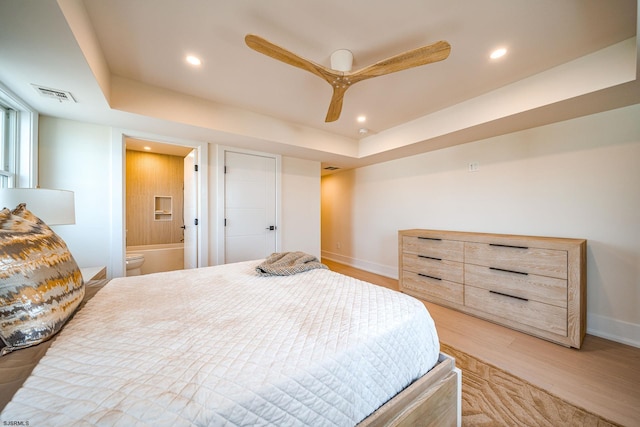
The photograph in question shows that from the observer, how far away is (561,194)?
239cm

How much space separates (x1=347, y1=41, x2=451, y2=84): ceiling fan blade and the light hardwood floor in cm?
228

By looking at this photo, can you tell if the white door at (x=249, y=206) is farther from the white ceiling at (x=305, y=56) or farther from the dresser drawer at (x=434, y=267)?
the dresser drawer at (x=434, y=267)

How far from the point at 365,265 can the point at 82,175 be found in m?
4.24

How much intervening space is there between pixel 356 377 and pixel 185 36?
2323mm

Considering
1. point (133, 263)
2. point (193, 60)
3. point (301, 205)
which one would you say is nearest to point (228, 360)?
point (193, 60)

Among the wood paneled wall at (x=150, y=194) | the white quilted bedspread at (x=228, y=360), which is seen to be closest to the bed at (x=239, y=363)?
the white quilted bedspread at (x=228, y=360)

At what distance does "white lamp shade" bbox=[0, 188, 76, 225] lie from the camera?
1.51 metres

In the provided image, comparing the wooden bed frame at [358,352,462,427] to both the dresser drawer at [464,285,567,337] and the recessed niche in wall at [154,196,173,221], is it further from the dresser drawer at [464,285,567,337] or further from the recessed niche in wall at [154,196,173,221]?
the recessed niche in wall at [154,196,173,221]

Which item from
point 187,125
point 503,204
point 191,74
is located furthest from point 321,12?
point 503,204

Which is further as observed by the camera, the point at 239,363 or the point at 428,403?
the point at 428,403

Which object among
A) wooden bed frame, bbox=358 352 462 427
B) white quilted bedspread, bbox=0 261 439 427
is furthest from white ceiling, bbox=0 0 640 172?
wooden bed frame, bbox=358 352 462 427

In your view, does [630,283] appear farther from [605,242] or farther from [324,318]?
[324,318]

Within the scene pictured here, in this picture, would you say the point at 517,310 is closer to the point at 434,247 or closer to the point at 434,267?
the point at 434,267

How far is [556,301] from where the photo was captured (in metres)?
2.03
